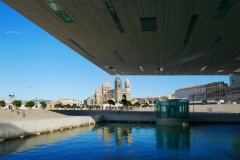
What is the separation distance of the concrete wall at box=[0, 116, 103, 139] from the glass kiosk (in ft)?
31.8

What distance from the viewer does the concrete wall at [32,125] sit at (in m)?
16.8

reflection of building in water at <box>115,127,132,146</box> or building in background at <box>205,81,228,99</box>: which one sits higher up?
building in background at <box>205,81,228,99</box>

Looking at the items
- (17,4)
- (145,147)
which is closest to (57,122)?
(145,147)

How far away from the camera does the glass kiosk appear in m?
28.9

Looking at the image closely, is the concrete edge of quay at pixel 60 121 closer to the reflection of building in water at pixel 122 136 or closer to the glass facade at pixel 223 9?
the reflection of building in water at pixel 122 136

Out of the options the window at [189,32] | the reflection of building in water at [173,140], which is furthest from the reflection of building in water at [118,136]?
the window at [189,32]

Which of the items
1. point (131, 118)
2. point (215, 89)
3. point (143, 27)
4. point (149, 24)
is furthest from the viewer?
point (215, 89)

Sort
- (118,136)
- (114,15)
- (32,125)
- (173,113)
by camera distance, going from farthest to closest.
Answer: (173,113), (32,125), (118,136), (114,15)

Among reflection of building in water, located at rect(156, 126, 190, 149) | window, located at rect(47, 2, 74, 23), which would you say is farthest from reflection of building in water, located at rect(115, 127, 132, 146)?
window, located at rect(47, 2, 74, 23)

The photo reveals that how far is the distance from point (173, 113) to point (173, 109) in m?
A: 0.52

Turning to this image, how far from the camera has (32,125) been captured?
19656 mm

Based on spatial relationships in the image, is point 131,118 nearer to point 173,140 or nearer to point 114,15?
point 173,140

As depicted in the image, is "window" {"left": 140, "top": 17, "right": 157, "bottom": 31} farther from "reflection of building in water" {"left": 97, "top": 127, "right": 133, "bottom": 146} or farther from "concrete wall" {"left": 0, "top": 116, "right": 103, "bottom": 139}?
"concrete wall" {"left": 0, "top": 116, "right": 103, "bottom": 139}

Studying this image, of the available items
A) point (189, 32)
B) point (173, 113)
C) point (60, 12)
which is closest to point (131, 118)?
point (173, 113)
